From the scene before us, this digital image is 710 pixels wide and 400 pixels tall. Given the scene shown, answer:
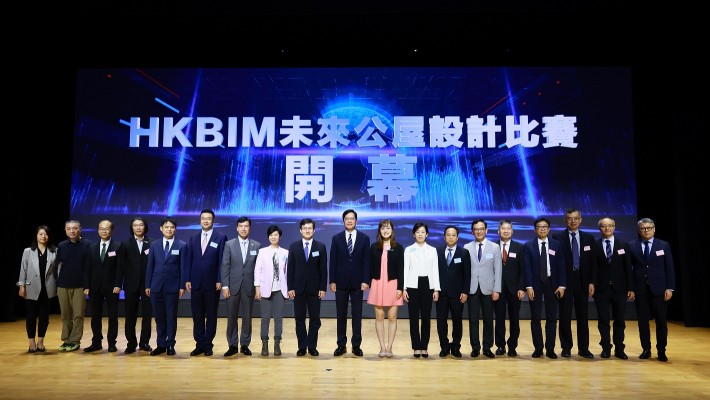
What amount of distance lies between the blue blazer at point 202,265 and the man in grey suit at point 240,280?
3.5 inches

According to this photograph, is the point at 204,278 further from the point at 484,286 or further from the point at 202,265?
the point at 484,286

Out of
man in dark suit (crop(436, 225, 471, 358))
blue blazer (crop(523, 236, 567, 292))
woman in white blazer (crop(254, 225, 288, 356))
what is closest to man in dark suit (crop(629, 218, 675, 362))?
blue blazer (crop(523, 236, 567, 292))

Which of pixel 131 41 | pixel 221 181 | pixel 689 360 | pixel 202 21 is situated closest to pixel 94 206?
pixel 221 181

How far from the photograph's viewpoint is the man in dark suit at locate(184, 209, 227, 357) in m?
5.37

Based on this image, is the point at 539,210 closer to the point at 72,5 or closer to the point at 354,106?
the point at 354,106

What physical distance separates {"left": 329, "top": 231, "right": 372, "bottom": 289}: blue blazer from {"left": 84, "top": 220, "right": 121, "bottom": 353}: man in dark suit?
2006 millimetres

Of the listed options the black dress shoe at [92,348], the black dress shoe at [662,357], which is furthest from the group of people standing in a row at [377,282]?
the black dress shoe at [662,357]

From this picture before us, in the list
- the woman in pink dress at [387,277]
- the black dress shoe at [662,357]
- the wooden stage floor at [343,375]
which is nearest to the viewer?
the wooden stage floor at [343,375]

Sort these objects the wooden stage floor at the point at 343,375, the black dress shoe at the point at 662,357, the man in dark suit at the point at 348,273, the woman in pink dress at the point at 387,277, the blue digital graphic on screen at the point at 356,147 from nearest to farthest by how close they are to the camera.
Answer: the wooden stage floor at the point at 343,375 → the black dress shoe at the point at 662,357 → the woman in pink dress at the point at 387,277 → the man in dark suit at the point at 348,273 → the blue digital graphic on screen at the point at 356,147

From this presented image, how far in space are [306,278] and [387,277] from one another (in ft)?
2.40

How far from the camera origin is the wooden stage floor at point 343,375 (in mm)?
3855

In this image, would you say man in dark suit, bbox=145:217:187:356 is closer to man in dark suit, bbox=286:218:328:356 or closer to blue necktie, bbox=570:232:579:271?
man in dark suit, bbox=286:218:328:356

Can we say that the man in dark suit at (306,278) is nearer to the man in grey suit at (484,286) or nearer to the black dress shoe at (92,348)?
the man in grey suit at (484,286)

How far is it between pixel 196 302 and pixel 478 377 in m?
2.57
